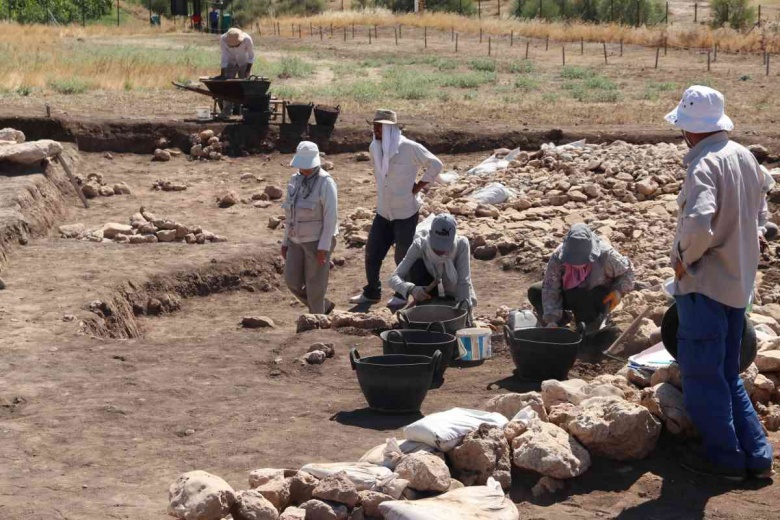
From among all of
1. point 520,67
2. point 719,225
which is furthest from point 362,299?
point 520,67

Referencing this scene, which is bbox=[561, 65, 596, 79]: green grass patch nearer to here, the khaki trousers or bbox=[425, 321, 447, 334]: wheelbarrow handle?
the khaki trousers

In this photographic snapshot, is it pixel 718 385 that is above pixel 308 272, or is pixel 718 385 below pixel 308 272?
above

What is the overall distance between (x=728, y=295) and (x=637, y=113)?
14.7 meters

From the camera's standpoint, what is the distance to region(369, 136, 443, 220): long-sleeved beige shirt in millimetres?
10328

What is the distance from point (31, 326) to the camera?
903 cm

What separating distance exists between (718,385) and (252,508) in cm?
222

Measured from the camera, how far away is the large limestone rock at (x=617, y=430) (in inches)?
221

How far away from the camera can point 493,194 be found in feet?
45.6

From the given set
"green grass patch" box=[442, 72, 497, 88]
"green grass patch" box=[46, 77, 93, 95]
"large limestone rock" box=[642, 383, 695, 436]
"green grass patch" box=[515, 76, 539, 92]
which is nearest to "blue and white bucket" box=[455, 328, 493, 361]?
"large limestone rock" box=[642, 383, 695, 436]

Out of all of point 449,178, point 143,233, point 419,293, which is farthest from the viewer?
point 449,178

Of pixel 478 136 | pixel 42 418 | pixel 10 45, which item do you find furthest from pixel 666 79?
pixel 42 418

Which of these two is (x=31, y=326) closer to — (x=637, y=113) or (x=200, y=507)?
(x=200, y=507)

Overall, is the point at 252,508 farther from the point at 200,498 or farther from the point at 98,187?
the point at 98,187

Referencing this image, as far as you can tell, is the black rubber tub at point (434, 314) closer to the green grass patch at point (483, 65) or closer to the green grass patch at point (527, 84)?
the green grass patch at point (527, 84)
